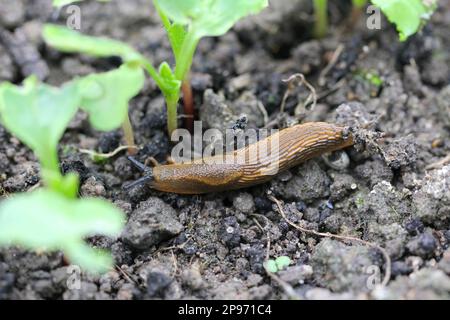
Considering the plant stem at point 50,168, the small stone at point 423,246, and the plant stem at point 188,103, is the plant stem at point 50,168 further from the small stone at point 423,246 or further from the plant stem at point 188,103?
the small stone at point 423,246

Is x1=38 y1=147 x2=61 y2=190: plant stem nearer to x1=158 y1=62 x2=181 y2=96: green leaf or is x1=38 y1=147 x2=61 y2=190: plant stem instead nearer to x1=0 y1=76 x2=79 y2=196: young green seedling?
x1=0 y1=76 x2=79 y2=196: young green seedling

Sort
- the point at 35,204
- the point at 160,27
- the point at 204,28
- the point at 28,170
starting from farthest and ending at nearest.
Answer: the point at 160,27
the point at 28,170
the point at 204,28
the point at 35,204

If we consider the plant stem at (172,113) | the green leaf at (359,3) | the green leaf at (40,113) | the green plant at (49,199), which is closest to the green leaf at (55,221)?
the green plant at (49,199)

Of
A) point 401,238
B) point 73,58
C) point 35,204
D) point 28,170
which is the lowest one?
point 401,238

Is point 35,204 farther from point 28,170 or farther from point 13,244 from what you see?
point 28,170

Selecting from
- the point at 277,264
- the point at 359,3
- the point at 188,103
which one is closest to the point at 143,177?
the point at 188,103

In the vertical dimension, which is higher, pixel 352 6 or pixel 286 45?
pixel 352 6

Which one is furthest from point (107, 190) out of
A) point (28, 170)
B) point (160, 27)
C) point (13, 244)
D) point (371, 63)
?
point (371, 63)
